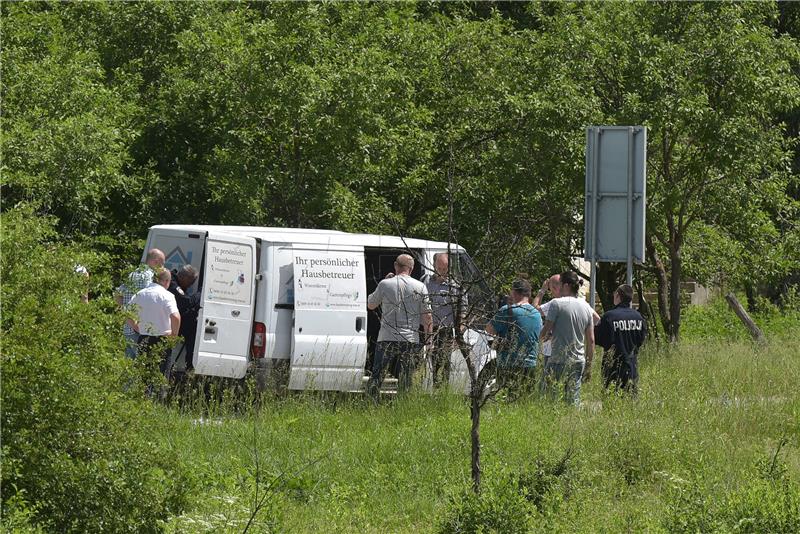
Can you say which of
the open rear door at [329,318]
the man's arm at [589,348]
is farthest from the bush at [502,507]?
the open rear door at [329,318]

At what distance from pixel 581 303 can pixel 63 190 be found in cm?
772

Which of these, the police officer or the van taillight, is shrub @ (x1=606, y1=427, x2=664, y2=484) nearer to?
the police officer

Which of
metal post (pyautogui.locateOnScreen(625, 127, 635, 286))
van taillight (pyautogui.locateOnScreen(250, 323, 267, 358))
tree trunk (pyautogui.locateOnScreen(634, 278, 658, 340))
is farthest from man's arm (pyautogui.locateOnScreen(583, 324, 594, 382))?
tree trunk (pyautogui.locateOnScreen(634, 278, 658, 340))

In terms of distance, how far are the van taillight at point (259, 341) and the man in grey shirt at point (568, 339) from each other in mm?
2842

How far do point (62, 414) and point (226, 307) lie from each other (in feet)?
19.6

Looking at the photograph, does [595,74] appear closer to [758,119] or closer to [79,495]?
[758,119]

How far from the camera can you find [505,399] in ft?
38.2

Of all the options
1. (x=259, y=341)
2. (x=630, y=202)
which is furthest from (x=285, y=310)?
(x=630, y=202)

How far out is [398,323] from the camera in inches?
500

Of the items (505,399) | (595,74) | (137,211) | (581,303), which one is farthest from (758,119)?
(137,211)

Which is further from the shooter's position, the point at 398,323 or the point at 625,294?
the point at 398,323

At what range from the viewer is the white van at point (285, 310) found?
504 inches

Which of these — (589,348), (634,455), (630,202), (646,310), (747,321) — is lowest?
(634,455)

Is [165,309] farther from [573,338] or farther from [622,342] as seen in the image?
[622,342]
